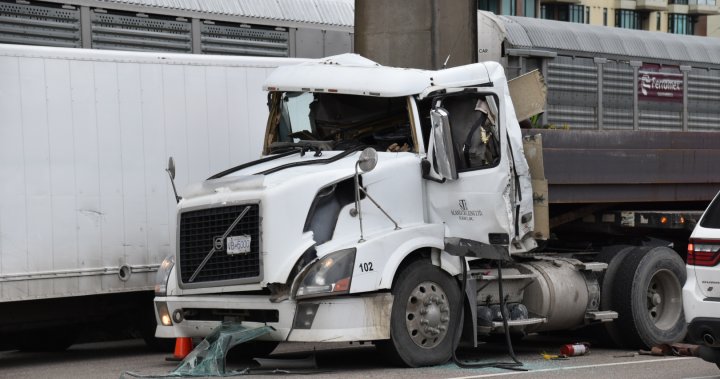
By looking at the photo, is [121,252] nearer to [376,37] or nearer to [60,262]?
[60,262]

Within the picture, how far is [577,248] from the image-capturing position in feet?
48.2

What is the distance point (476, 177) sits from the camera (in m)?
12.3

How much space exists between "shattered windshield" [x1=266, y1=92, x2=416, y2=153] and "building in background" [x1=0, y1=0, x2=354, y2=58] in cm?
362

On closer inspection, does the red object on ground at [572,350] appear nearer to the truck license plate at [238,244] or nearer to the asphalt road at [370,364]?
the asphalt road at [370,364]

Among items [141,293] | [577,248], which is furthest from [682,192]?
[141,293]

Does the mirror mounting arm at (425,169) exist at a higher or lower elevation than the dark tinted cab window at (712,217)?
higher

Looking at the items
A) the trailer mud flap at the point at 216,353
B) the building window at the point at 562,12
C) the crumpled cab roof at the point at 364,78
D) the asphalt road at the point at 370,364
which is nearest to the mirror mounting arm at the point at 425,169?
the crumpled cab roof at the point at 364,78

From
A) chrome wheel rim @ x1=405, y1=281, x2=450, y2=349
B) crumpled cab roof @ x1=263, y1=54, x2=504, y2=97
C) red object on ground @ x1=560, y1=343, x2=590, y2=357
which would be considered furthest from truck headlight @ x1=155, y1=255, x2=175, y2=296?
red object on ground @ x1=560, y1=343, x2=590, y2=357

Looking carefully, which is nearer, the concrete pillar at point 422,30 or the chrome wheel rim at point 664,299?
the chrome wheel rim at point 664,299

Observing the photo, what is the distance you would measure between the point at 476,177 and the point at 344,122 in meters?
1.31

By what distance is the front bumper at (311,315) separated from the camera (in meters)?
11.1

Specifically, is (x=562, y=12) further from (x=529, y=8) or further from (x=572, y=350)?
(x=572, y=350)

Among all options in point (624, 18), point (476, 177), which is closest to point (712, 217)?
point (476, 177)

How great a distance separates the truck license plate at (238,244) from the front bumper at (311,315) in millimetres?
404
